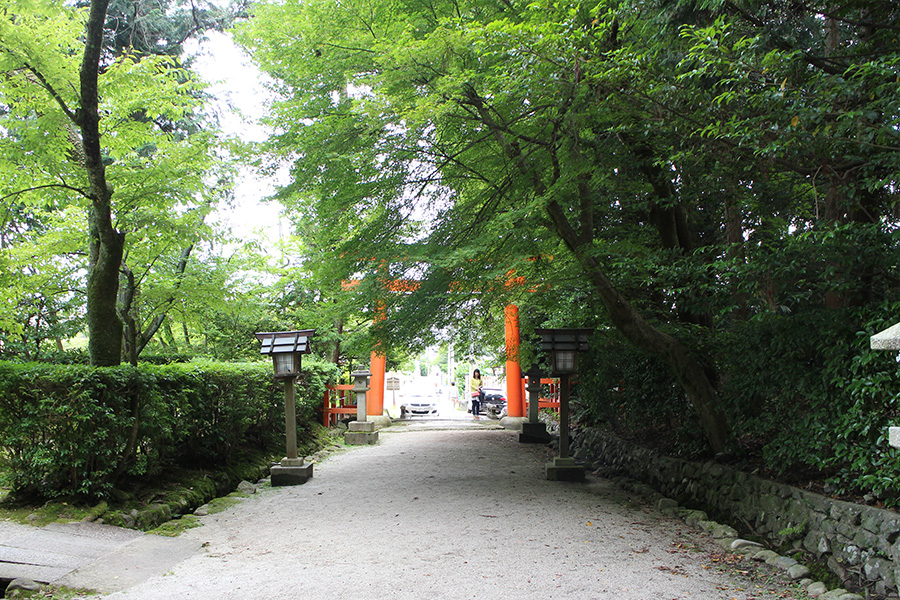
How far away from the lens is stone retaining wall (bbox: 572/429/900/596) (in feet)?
11.8

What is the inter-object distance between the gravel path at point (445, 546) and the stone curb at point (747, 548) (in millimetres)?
150

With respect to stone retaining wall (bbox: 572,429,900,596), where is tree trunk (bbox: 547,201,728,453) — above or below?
above

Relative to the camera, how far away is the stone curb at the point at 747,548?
12.3ft

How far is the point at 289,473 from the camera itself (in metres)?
7.83

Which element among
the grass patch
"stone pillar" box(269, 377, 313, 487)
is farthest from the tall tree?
"stone pillar" box(269, 377, 313, 487)

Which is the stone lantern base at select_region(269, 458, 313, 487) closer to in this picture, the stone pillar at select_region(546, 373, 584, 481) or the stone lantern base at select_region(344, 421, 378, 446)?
the stone pillar at select_region(546, 373, 584, 481)

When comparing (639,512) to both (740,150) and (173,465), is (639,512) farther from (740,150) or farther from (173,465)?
(173,465)

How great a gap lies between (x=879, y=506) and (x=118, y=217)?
7.94 metres

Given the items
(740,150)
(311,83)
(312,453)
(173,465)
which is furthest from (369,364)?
(740,150)

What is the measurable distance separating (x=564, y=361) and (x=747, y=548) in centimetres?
349

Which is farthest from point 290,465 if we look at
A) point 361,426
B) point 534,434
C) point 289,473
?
point 534,434

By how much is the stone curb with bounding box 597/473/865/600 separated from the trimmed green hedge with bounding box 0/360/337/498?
5382mm

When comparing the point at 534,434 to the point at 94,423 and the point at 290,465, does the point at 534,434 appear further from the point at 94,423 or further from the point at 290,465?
the point at 94,423

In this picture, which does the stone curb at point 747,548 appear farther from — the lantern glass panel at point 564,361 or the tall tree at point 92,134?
the tall tree at point 92,134
